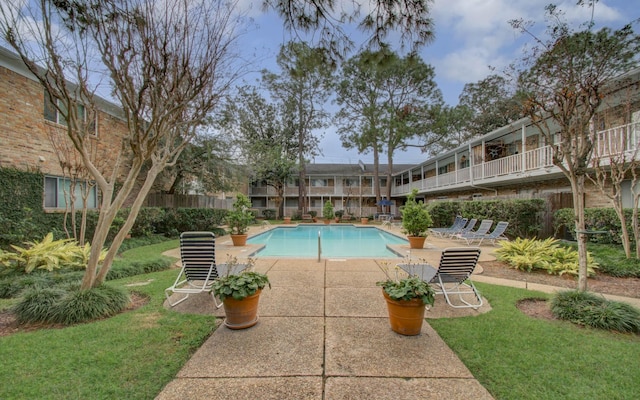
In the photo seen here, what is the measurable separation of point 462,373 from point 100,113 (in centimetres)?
1511

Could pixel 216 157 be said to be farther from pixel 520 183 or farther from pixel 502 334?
pixel 520 183

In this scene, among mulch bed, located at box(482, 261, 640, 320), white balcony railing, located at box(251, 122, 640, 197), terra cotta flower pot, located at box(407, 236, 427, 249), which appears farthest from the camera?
terra cotta flower pot, located at box(407, 236, 427, 249)

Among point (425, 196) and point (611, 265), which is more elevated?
point (425, 196)

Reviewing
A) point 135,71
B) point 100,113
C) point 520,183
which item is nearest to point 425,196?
point 520,183

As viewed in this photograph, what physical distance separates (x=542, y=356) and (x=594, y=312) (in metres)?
1.66

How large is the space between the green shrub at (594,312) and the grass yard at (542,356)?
16cm

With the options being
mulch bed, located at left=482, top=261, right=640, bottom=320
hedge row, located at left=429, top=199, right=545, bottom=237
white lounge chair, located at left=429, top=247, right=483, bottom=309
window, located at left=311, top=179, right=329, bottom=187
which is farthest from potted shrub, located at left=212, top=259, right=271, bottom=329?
window, located at left=311, top=179, right=329, bottom=187

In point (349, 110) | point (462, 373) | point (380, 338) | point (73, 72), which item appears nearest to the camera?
point (462, 373)

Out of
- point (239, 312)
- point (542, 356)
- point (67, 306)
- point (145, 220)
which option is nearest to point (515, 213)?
point (542, 356)

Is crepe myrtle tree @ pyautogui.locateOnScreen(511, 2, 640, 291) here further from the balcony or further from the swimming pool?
the swimming pool

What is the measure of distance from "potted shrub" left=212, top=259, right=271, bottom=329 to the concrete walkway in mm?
127

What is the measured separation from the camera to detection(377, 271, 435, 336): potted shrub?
3.52 metres

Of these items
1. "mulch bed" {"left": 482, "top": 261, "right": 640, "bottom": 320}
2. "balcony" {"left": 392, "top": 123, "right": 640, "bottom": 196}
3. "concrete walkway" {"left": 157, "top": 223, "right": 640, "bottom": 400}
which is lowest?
"mulch bed" {"left": 482, "top": 261, "right": 640, "bottom": 320}

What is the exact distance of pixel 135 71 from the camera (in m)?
5.18
